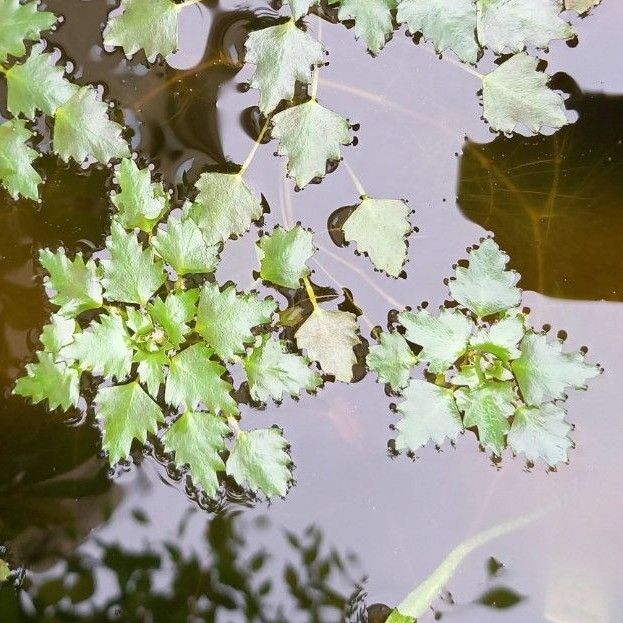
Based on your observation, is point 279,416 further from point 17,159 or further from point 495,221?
point 17,159

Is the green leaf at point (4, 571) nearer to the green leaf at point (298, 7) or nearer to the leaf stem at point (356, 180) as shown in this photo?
the leaf stem at point (356, 180)

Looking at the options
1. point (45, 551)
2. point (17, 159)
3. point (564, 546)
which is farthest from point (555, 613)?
point (17, 159)

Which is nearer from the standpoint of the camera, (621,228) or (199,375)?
(199,375)

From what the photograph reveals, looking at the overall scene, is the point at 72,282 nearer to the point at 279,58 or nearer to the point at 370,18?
the point at 279,58

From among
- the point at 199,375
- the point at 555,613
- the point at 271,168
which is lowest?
the point at 555,613

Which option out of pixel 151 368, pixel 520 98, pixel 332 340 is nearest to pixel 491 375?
pixel 332 340

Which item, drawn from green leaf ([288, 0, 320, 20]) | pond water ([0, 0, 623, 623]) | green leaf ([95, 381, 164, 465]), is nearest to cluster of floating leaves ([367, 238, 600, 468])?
pond water ([0, 0, 623, 623])
